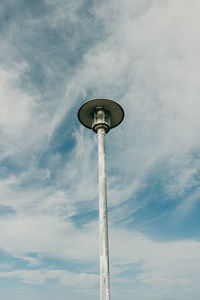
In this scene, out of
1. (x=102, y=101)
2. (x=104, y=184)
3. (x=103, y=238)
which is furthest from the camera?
(x=102, y=101)

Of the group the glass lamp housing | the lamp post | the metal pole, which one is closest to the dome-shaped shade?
the lamp post

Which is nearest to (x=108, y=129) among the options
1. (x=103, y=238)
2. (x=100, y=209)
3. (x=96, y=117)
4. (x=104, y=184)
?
(x=96, y=117)

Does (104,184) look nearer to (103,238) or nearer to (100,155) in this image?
(100,155)

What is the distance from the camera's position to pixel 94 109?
78.4ft

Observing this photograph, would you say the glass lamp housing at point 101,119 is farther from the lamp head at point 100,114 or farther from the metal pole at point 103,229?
the metal pole at point 103,229

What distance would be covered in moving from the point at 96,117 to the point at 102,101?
5.38 ft

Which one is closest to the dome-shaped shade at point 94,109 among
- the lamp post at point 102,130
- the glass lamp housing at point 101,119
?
the lamp post at point 102,130

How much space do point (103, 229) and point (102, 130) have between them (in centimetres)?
852

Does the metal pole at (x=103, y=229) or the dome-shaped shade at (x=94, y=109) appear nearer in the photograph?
the metal pole at (x=103, y=229)

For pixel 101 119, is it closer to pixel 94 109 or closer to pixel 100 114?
pixel 100 114

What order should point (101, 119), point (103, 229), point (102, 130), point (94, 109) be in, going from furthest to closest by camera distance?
point (94, 109), point (101, 119), point (102, 130), point (103, 229)

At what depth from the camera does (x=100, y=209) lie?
19719mm

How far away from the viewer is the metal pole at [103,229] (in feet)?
57.5

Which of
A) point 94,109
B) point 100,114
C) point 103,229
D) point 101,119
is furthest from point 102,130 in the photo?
point 103,229
